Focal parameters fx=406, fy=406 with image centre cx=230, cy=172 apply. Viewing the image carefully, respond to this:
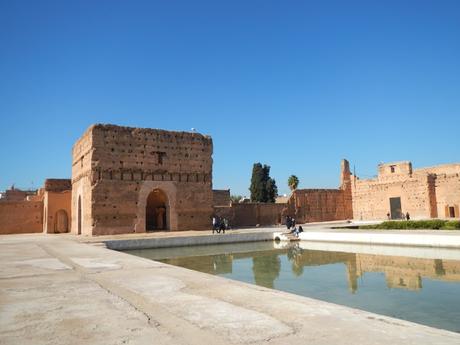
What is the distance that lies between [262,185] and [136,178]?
71.6 feet

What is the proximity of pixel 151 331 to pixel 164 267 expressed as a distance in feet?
17.8

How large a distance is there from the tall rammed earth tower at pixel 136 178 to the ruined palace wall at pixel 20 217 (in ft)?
13.9

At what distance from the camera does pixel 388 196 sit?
33344 millimetres

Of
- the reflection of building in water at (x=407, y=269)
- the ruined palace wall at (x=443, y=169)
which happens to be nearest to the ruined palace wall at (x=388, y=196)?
the ruined palace wall at (x=443, y=169)

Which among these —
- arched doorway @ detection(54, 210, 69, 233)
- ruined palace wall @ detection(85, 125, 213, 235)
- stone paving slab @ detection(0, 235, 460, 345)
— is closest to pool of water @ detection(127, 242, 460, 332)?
stone paving slab @ detection(0, 235, 460, 345)

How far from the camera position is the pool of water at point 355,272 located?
7297mm

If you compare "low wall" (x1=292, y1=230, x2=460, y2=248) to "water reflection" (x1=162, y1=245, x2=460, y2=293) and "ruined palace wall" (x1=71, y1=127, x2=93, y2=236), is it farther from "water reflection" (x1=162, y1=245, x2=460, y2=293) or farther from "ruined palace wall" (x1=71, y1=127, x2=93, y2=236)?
"ruined palace wall" (x1=71, y1=127, x2=93, y2=236)

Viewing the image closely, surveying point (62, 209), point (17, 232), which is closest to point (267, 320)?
point (62, 209)

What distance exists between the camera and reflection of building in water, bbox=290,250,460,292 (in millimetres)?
9695

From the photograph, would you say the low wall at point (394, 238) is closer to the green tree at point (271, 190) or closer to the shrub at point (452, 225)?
the shrub at point (452, 225)

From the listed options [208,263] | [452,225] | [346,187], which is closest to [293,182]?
[346,187]

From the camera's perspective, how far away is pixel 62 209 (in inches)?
1118

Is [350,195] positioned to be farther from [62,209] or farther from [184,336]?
[184,336]

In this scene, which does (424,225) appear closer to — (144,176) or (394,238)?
(394,238)
